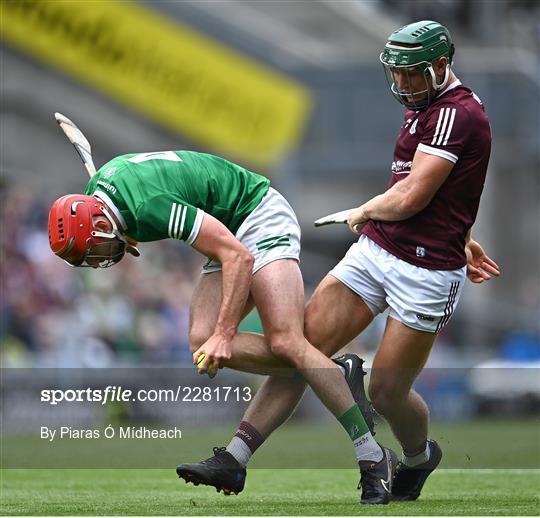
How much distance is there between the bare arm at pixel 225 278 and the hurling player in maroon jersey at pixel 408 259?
533 mm

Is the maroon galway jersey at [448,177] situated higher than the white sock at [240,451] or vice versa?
the maroon galway jersey at [448,177]

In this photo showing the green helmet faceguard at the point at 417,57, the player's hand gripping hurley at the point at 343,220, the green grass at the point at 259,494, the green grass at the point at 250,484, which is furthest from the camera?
the player's hand gripping hurley at the point at 343,220

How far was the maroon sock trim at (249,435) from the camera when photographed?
23.1ft

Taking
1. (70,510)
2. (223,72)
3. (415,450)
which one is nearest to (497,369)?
(223,72)

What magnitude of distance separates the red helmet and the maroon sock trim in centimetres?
110

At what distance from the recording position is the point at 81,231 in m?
6.67

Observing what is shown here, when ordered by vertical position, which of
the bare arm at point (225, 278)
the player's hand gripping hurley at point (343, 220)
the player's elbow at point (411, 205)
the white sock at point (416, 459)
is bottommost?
the white sock at point (416, 459)

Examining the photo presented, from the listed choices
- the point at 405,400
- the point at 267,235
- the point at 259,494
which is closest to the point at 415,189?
the point at 267,235

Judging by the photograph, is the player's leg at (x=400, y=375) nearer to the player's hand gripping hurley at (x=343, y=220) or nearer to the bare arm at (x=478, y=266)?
the player's hand gripping hurley at (x=343, y=220)

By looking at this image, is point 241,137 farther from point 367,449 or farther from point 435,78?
point 367,449

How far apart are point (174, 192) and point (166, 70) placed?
12.6m

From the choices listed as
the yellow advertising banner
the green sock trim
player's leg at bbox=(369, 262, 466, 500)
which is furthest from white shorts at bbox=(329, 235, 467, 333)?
the yellow advertising banner

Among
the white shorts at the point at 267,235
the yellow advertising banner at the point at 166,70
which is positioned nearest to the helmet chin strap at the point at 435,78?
the white shorts at the point at 267,235

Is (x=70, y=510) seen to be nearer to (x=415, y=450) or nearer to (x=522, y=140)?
(x=415, y=450)
